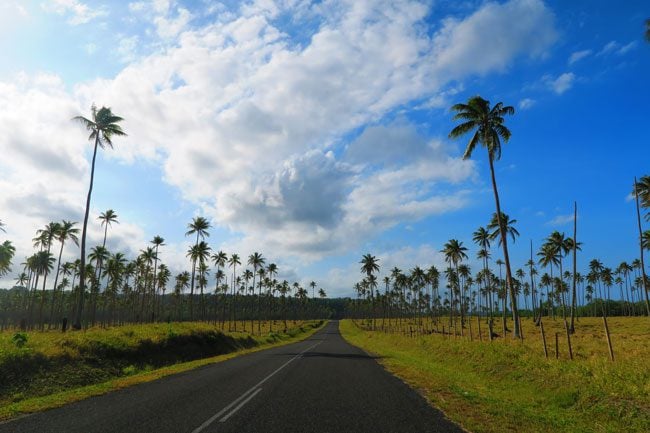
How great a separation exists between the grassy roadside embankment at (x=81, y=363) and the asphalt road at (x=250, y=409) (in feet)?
6.03

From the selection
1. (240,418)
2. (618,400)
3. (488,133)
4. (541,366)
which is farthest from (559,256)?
(240,418)

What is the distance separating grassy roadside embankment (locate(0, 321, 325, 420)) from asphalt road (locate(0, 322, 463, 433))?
72.4 inches

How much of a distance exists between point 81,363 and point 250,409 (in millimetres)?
13240

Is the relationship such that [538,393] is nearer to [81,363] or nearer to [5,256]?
[81,363]

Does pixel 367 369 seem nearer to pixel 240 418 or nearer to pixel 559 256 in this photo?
pixel 240 418

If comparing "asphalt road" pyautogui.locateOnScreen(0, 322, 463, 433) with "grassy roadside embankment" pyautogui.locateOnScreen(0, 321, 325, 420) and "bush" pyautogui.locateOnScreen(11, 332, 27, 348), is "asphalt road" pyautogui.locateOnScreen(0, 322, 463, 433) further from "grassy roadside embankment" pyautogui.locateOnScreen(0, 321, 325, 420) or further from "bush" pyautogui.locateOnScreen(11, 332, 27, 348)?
"bush" pyautogui.locateOnScreen(11, 332, 27, 348)

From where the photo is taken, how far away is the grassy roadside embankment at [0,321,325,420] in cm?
1343

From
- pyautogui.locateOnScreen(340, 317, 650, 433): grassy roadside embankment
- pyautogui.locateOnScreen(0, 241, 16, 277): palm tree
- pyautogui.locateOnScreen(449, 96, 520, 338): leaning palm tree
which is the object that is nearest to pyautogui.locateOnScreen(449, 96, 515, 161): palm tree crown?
pyautogui.locateOnScreen(449, 96, 520, 338): leaning palm tree

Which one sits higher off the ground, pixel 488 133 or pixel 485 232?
pixel 488 133

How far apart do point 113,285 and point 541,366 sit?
10304 cm

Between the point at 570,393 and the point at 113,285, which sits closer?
the point at 570,393

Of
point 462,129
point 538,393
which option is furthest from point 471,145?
point 538,393

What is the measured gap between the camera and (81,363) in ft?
60.8

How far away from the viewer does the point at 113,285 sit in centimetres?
9756
